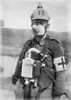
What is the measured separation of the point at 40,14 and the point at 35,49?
0.16 meters

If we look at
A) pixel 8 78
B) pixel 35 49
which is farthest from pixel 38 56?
pixel 8 78

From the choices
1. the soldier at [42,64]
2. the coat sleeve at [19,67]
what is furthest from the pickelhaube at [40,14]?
the coat sleeve at [19,67]

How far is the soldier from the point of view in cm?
194

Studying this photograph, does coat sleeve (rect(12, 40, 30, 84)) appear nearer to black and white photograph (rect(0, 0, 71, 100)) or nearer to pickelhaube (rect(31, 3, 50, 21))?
black and white photograph (rect(0, 0, 71, 100))

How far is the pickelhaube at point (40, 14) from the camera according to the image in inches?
76.1

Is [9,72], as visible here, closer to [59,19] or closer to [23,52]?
[23,52]

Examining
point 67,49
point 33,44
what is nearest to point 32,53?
point 33,44

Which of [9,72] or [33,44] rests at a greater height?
[33,44]

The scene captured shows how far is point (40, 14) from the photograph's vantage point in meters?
1.93

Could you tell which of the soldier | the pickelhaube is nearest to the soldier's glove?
the soldier

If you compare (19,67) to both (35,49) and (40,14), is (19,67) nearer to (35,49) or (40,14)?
(35,49)

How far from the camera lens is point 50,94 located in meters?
1.96

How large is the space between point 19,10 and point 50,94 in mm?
406

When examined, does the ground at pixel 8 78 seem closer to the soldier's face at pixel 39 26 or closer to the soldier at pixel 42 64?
the soldier at pixel 42 64
